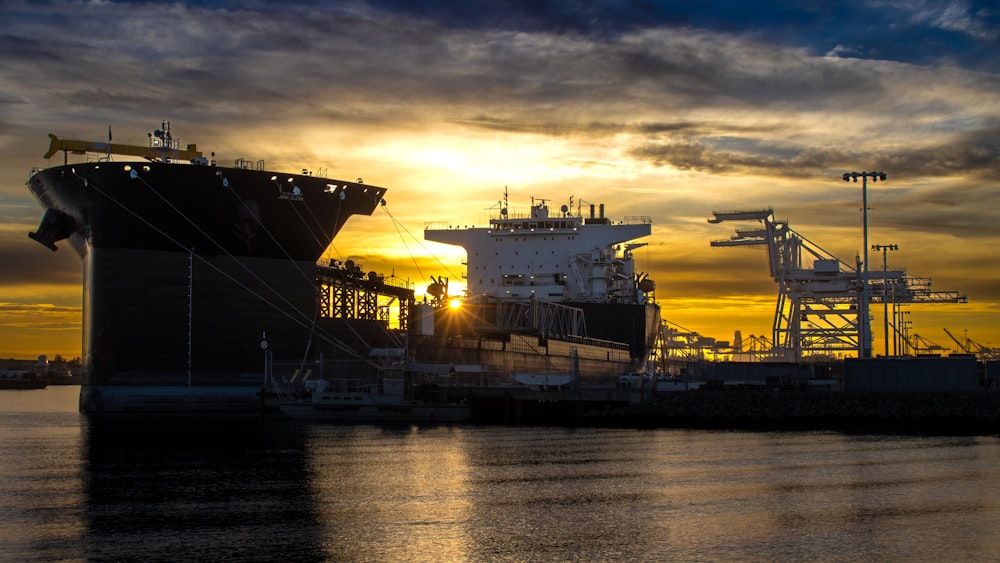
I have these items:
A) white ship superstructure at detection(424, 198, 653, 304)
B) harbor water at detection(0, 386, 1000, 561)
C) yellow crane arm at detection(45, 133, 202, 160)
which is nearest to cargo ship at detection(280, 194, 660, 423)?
white ship superstructure at detection(424, 198, 653, 304)

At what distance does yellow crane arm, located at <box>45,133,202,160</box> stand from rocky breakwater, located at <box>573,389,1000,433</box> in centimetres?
2276

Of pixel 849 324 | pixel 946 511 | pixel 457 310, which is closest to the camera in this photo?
pixel 946 511

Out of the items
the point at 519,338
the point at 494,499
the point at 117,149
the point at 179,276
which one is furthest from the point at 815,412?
the point at 117,149

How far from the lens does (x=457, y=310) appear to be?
6056 cm

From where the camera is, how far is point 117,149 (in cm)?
5247

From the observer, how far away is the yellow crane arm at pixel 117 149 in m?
50.8

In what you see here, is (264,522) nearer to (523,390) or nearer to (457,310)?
(523,390)

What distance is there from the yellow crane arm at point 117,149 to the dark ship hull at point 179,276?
1.79 meters

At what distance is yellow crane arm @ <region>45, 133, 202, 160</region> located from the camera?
50812mm

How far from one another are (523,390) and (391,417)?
6471mm

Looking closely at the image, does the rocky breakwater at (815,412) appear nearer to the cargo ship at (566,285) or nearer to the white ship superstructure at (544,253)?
the cargo ship at (566,285)

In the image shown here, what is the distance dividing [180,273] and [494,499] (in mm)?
28260

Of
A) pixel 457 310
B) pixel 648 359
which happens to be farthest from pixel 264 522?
pixel 648 359

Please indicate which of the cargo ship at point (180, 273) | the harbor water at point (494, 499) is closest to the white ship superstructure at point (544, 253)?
the cargo ship at point (180, 273)
